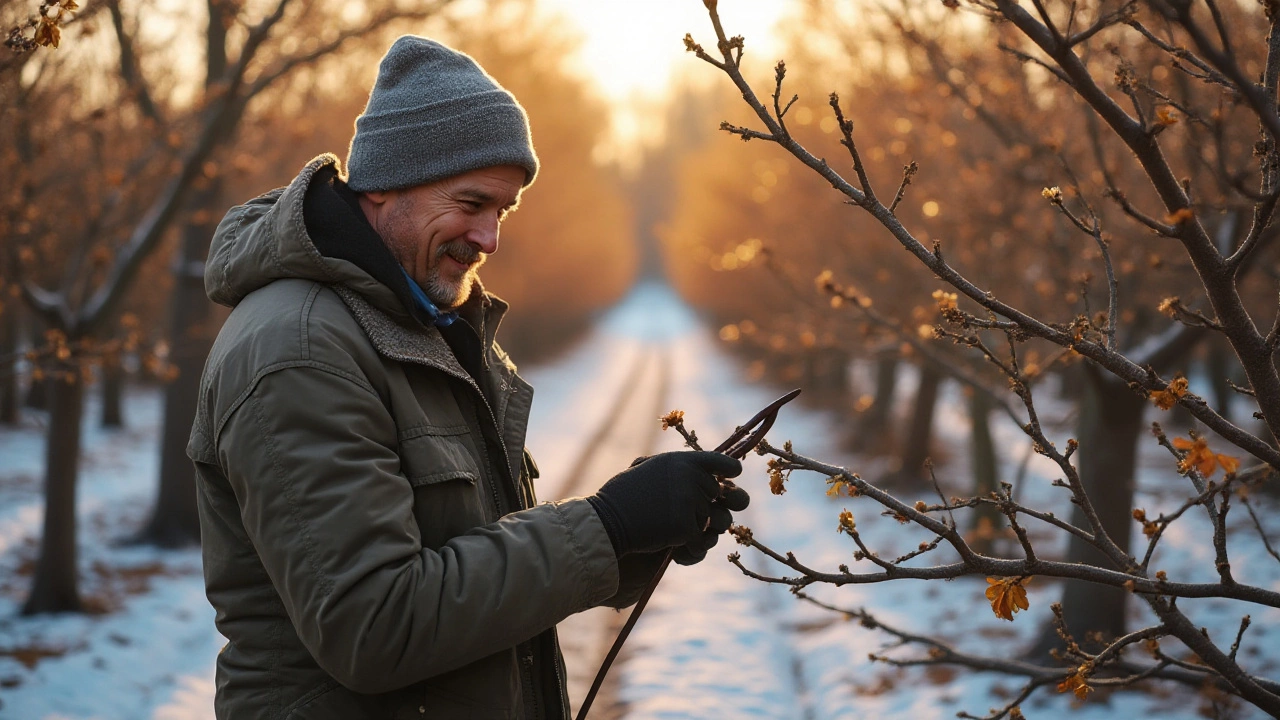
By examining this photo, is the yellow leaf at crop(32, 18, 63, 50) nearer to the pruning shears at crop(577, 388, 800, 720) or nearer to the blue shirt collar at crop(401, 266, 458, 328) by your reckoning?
the blue shirt collar at crop(401, 266, 458, 328)

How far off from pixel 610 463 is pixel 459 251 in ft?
31.4

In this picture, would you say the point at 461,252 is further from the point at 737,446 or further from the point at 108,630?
the point at 108,630

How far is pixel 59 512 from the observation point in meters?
6.33

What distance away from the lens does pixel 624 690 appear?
544 centimetres

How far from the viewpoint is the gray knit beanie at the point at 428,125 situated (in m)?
1.95

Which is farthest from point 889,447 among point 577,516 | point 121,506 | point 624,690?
point 577,516

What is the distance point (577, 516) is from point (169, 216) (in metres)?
5.53

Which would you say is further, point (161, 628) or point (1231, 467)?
point (161, 628)

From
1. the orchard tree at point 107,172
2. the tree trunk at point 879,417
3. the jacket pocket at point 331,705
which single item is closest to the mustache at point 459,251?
the jacket pocket at point 331,705

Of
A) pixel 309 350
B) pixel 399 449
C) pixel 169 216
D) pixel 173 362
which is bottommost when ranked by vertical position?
pixel 399 449

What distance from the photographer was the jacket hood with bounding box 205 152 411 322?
1.75m

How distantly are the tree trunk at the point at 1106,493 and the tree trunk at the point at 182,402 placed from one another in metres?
6.84

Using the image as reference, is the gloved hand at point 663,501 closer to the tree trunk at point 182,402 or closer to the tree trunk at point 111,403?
the tree trunk at point 182,402

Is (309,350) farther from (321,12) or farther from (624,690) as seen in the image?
(321,12)
